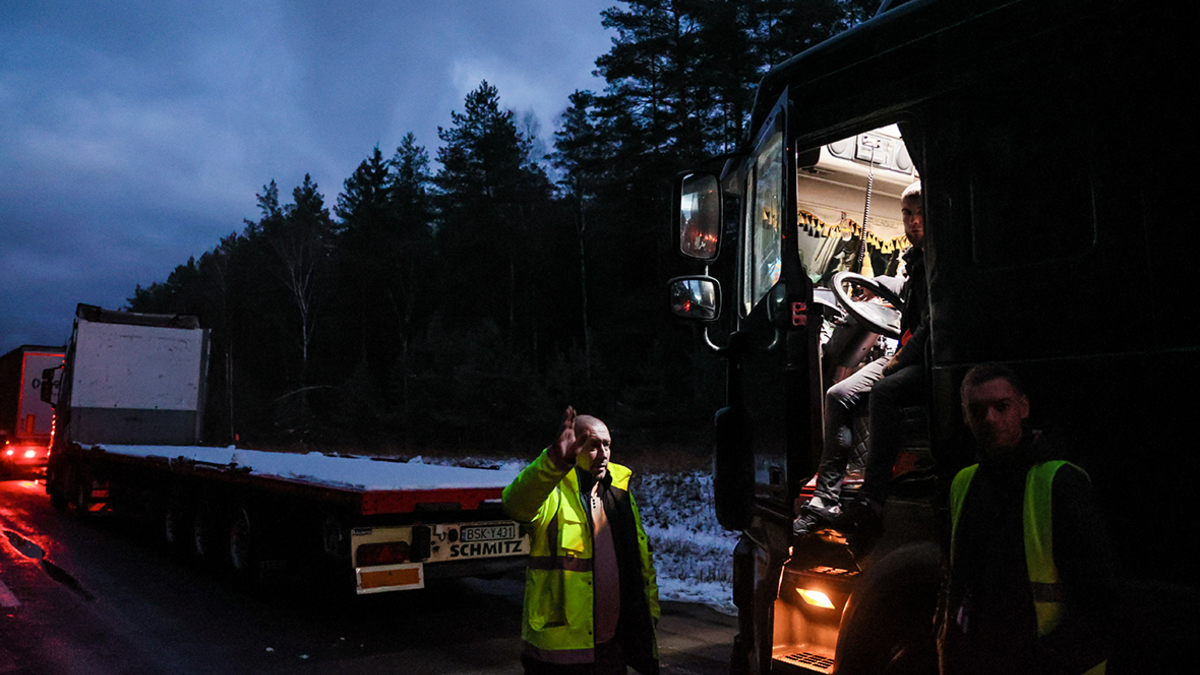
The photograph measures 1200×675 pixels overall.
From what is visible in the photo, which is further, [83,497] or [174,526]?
[83,497]

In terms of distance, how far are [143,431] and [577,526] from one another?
44.9 ft

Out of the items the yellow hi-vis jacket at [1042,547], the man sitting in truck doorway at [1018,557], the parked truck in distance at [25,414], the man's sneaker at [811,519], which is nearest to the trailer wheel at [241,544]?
the man's sneaker at [811,519]

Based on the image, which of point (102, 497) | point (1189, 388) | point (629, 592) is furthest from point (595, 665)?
point (102, 497)

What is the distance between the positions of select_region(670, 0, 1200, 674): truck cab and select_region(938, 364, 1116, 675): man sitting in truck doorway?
0.28 feet

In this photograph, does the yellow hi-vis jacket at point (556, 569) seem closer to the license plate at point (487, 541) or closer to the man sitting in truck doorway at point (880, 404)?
the man sitting in truck doorway at point (880, 404)

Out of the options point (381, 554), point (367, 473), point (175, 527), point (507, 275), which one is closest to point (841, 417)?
point (381, 554)

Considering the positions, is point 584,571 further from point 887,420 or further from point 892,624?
point 887,420

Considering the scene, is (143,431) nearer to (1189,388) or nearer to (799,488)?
(799,488)

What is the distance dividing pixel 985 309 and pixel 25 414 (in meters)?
23.7

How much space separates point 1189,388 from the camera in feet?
6.28

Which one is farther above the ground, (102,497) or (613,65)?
(613,65)

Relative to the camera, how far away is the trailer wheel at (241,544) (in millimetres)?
7926

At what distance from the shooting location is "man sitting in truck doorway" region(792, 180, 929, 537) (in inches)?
111

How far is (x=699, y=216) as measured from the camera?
393cm
